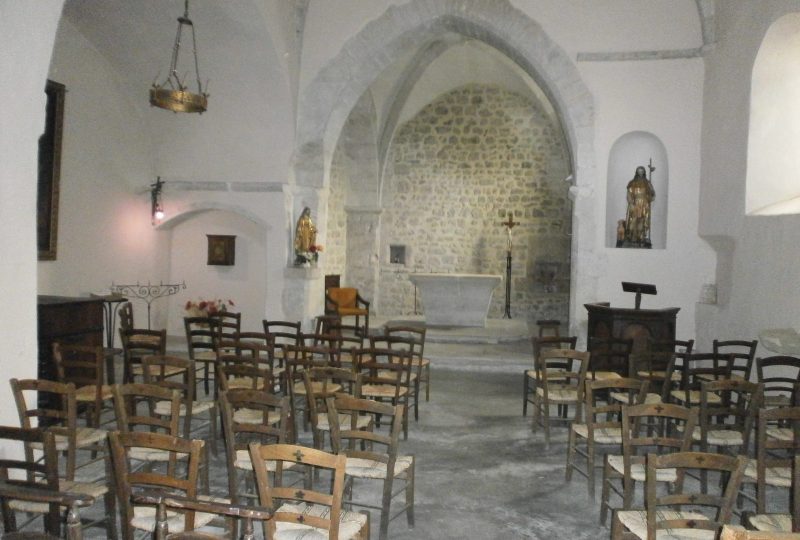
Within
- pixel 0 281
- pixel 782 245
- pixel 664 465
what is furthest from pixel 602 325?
pixel 0 281

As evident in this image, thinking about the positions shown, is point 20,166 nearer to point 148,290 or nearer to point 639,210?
point 148,290

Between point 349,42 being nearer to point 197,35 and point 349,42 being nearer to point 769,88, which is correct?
point 197,35

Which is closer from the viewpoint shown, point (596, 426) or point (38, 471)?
point (38, 471)

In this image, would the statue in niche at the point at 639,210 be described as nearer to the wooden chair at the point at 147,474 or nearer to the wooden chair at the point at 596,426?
the wooden chair at the point at 596,426

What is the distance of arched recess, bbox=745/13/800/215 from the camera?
6922 mm

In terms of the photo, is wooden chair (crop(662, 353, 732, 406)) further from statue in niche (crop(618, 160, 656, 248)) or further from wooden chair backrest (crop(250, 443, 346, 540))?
wooden chair backrest (crop(250, 443, 346, 540))

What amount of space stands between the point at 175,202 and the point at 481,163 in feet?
19.9

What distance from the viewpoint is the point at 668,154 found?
8.64 metres

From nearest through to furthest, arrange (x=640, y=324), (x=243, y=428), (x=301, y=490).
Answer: (x=301, y=490) → (x=243, y=428) → (x=640, y=324)

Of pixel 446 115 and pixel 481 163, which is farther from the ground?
pixel 446 115

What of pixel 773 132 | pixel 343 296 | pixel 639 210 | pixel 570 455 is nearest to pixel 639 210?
pixel 639 210

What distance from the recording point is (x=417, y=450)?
5.26 metres

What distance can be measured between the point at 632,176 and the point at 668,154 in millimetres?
616

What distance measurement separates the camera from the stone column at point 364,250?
44.0 feet
